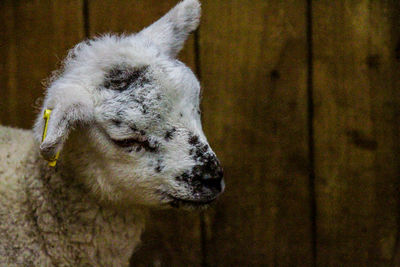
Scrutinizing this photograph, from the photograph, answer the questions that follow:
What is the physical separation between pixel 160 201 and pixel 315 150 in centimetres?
104

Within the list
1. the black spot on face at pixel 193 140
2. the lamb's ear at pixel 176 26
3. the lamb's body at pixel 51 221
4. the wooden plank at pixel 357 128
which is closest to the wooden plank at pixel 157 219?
the lamb's ear at pixel 176 26

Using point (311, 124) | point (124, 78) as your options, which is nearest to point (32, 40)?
point (124, 78)

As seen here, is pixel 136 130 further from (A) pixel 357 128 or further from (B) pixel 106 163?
(A) pixel 357 128

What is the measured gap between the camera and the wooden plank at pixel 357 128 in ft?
6.91

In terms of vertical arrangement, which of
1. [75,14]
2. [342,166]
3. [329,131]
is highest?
[75,14]

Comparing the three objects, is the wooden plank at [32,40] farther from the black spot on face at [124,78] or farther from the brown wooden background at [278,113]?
the black spot on face at [124,78]

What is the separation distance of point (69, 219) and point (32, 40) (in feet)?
3.36

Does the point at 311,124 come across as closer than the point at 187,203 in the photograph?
No

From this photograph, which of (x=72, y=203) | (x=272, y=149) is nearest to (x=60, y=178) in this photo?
(x=72, y=203)

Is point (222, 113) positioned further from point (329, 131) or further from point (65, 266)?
point (65, 266)

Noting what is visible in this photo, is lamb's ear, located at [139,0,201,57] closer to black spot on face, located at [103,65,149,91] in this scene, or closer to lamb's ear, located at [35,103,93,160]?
black spot on face, located at [103,65,149,91]

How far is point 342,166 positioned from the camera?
2.17m

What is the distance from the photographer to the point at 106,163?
4.47ft

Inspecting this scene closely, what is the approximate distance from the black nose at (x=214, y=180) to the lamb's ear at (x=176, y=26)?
490mm
